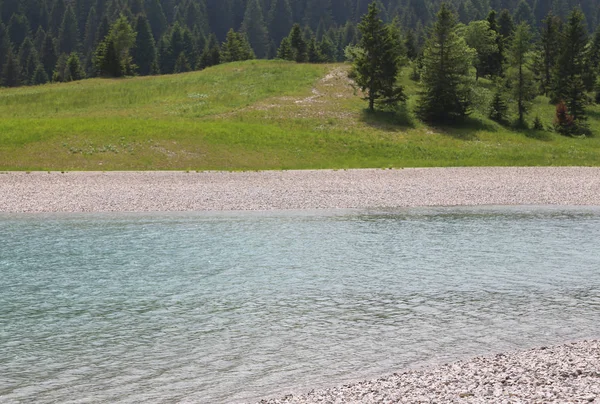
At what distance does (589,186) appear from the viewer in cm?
3578

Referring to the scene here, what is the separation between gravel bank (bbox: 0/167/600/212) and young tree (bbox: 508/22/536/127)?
1086 inches

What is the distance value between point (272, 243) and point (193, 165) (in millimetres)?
20894

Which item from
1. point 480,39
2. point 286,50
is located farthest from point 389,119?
point 286,50

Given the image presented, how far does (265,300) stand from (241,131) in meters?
36.6

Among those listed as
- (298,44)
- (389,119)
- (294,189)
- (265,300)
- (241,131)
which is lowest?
(265,300)

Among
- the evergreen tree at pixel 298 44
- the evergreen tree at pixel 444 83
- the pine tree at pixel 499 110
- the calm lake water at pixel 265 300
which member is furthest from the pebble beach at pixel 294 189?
the evergreen tree at pixel 298 44

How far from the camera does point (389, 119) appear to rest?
61656 millimetres

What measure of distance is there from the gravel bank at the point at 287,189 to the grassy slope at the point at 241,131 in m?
4.68

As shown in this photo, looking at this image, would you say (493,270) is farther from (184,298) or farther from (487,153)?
(487,153)

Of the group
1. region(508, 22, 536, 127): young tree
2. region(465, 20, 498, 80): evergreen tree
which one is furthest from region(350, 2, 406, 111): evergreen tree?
region(465, 20, 498, 80): evergreen tree

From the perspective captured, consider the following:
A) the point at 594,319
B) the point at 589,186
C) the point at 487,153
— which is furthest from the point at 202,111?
the point at 594,319

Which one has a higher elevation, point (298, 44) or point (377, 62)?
point (298, 44)

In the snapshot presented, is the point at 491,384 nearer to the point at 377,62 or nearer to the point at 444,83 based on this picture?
the point at 444,83

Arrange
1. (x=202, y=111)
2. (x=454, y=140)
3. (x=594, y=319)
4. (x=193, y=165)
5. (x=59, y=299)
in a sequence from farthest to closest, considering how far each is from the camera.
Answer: (x=202, y=111) → (x=454, y=140) → (x=193, y=165) → (x=59, y=299) → (x=594, y=319)
